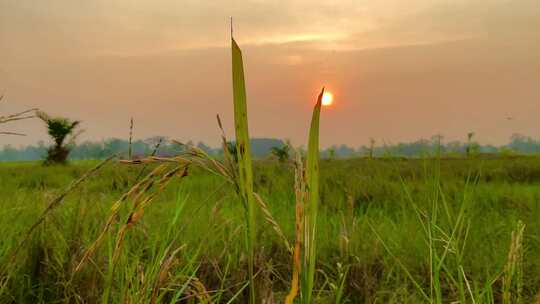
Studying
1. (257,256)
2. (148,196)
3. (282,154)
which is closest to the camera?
(148,196)

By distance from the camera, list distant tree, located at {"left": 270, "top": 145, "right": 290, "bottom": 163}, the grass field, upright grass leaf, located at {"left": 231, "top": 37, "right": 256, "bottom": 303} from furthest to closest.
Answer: the grass field < distant tree, located at {"left": 270, "top": 145, "right": 290, "bottom": 163} < upright grass leaf, located at {"left": 231, "top": 37, "right": 256, "bottom": 303}

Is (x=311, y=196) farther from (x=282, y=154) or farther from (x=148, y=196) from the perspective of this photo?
(x=282, y=154)

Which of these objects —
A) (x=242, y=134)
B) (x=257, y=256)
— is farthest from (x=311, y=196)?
(x=257, y=256)

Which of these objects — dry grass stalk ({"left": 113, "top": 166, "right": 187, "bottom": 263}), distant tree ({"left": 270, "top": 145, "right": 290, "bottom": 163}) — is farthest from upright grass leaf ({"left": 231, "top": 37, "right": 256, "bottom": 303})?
distant tree ({"left": 270, "top": 145, "right": 290, "bottom": 163})

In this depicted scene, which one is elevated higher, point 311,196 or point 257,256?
point 311,196

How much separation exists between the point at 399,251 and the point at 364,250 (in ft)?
0.73

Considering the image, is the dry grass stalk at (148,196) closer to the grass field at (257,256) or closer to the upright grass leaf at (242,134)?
the upright grass leaf at (242,134)

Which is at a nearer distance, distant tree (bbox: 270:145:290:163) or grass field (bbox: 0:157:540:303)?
distant tree (bbox: 270:145:290:163)

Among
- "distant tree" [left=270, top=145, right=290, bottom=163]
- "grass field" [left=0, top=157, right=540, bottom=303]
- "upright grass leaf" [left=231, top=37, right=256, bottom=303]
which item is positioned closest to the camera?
"upright grass leaf" [left=231, top=37, right=256, bottom=303]

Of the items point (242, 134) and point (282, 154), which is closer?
point (242, 134)

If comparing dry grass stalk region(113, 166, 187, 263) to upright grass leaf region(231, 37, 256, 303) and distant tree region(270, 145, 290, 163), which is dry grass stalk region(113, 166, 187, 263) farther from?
distant tree region(270, 145, 290, 163)

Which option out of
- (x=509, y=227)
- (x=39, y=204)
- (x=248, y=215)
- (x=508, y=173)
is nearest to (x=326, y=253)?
(x=509, y=227)

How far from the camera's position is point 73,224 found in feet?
6.88

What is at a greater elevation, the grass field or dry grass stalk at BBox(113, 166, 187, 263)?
dry grass stalk at BBox(113, 166, 187, 263)
